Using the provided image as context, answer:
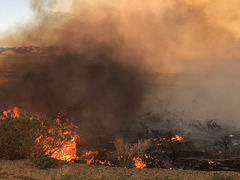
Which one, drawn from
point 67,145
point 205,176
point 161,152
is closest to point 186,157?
point 161,152

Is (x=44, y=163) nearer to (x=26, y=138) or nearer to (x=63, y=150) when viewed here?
(x=26, y=138)

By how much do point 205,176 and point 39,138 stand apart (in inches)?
341

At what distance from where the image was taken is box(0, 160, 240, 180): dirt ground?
419 inches

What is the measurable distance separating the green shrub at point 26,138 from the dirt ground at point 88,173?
1586mm

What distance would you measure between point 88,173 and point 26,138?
4.81 meters

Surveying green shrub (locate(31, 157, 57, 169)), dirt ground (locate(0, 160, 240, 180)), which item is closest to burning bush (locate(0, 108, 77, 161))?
green shrub (locate(31, 157, 57, 169))

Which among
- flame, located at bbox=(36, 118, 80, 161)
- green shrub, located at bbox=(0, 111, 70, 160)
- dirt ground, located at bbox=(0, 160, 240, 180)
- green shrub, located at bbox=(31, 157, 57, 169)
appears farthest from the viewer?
flame, located at bbox=(36, 118, 80, 161)

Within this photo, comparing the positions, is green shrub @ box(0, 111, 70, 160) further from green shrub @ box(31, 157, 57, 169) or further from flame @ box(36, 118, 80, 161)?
green shrub @ box(31, 157, 57, 169)

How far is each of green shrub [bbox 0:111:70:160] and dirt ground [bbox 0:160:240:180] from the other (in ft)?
5.20

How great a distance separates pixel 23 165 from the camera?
1252 cm

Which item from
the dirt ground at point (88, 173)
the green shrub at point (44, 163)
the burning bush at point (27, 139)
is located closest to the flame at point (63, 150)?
the burning bush at point (27, 139)

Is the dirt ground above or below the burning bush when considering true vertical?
below

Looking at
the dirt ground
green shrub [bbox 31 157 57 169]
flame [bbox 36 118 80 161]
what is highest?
flame [bbox 36 118 80 161]

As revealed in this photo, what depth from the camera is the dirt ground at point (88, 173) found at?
34.9 feet
